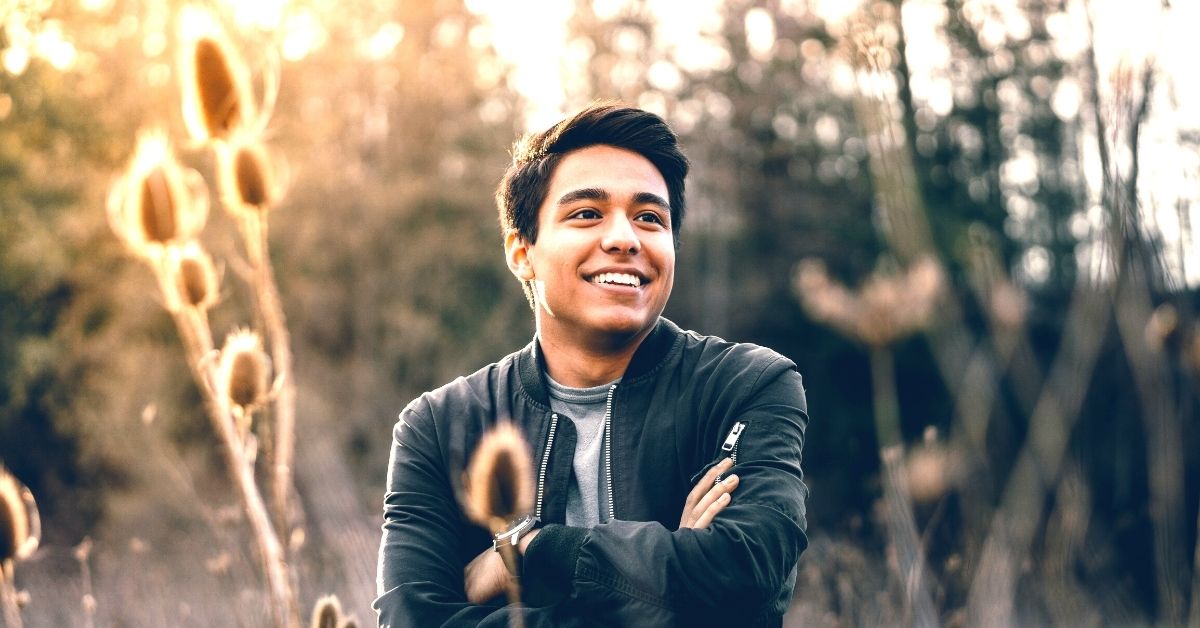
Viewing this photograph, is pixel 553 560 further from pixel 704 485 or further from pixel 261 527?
pixel 261 527

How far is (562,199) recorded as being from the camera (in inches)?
109

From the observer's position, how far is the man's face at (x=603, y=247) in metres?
2.67

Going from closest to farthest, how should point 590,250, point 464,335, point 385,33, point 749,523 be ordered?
point 749,523, point 590,250, point 464,335, point 385,33

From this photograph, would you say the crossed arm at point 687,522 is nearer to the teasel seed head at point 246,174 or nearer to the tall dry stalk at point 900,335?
the tall dry stalk at point 900,335

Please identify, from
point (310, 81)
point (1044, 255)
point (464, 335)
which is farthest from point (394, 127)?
point (1044, 255)

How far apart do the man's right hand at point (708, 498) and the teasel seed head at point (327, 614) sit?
77 cm

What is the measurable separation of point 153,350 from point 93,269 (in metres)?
1.53

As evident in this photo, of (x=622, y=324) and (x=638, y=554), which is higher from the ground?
(x=622, y=324)

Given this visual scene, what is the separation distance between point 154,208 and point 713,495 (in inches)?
50.8

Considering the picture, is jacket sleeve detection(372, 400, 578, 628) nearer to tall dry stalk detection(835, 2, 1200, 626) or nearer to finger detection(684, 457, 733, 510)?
finger detection(684, 457, 733, 510)

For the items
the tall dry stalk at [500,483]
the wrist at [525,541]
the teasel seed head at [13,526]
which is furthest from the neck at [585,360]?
the teasel seed head at [13,526]

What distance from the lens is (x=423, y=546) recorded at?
→ 2650mm

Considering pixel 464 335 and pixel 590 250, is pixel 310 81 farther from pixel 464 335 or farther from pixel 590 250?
pixel 590 250

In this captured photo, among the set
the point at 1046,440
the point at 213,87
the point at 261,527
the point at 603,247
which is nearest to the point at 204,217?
the point at 213,87
